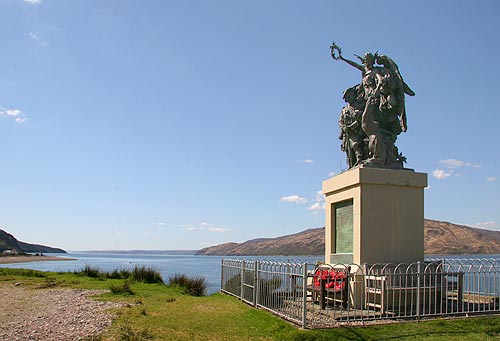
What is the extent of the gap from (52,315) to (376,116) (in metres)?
8.98

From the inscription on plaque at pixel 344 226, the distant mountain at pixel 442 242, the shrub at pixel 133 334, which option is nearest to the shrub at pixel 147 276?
the inscription on plaque at pixel 344 226

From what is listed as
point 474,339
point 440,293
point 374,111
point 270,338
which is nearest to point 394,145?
point 374,111

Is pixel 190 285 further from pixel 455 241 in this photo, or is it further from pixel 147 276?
pixel 455 241

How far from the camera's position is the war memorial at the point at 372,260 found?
10.3 meters

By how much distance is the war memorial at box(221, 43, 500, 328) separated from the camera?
10.3m

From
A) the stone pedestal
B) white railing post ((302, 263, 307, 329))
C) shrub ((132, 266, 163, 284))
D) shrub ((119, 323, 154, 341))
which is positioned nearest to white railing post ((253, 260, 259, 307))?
the stone pedestal

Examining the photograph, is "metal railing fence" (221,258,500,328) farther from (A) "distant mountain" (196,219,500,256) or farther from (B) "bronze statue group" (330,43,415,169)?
(A) "distant mountain" (196,219,500,256)

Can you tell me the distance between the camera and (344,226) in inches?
504

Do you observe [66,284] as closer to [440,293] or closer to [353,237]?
[353,237]

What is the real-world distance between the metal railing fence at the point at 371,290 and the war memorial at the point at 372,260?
22 millimetres

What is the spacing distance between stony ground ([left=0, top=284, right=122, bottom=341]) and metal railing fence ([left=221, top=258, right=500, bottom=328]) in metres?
3.45

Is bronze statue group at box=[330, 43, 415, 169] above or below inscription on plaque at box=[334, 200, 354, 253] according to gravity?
above

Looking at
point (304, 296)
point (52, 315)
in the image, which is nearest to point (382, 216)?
point (304, 296)

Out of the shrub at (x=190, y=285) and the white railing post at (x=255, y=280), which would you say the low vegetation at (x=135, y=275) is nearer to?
the shrub at (x=190, y=285)
